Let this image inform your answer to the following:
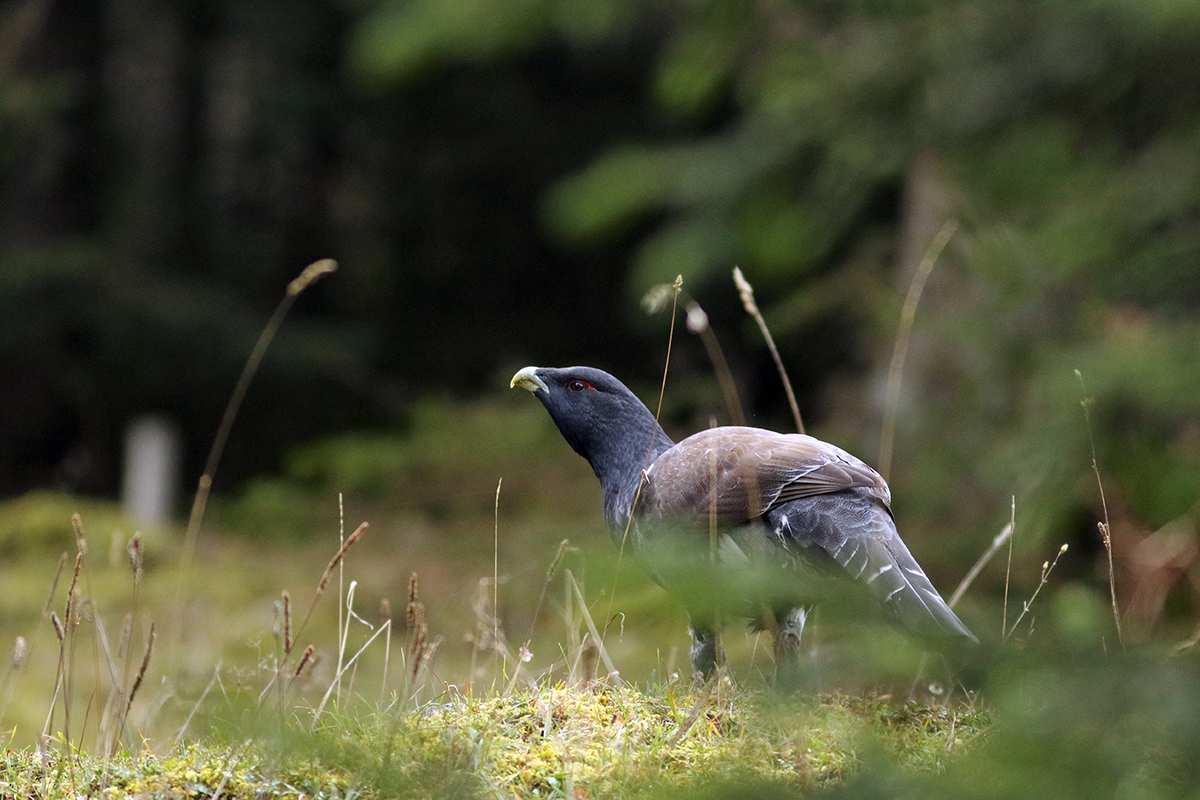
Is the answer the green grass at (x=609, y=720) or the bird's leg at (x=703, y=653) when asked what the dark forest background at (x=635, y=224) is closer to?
the green grass at (x=609, y=720)

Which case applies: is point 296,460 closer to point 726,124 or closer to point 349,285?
point 349,285

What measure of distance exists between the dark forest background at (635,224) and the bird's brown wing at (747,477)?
1850mm

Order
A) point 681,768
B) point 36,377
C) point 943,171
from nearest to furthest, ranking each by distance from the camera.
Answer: point 681,768 < point 943,171 < point 36,377

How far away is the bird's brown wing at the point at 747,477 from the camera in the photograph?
334 cm

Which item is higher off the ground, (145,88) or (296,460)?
(145,88)

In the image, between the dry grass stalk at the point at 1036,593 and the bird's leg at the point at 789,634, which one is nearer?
the dry grass stalk at the point at 1036,593

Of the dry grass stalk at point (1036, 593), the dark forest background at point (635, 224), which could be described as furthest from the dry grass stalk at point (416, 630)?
the dark forest background at point (635, 224)

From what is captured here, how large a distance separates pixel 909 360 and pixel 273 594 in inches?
246

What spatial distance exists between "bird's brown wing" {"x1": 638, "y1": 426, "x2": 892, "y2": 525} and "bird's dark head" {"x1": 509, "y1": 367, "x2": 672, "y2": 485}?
374 millimetres

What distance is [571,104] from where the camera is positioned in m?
16.1

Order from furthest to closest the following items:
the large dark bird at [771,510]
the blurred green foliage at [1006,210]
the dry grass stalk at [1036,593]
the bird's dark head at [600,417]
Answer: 1. the blurred green foliage at [1006,210]
2. the bird's dark head at [600,417]
3. the large dark bird at [771,510]
4. the dry grass stalk at [1036,593]

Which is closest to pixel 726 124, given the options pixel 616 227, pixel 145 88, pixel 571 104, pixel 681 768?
pixel 571 104

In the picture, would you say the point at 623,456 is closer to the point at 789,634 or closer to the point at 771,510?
the point at 771,510

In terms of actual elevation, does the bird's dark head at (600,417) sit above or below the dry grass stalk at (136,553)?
below
